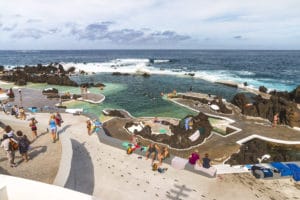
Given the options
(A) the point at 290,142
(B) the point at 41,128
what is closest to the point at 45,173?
(B) the point at 41,128

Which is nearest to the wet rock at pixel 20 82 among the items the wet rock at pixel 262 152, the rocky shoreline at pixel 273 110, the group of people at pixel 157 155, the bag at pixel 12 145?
the rocky shoreline at pixel 273 110

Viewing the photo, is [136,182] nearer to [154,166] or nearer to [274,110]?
[154,166]

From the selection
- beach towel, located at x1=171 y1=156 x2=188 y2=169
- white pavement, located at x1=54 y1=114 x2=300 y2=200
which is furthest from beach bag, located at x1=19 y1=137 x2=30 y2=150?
beach towel, located at x1=171 y1=156 x2=188 y2=169

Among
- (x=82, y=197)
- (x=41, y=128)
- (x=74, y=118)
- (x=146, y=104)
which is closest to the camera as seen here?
(x=82, y=197)

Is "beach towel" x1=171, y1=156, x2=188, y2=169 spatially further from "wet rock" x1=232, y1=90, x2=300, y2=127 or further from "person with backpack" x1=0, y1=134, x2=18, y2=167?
"wet rock" x1=232, y1=90, x2=300, y2=127

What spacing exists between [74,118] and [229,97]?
94.3 ft

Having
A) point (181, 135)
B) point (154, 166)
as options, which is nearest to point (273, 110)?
point (181, 135)

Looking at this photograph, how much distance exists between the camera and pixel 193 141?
66.2 ft

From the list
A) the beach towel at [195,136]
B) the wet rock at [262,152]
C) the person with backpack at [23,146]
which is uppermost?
the person with backpack at [23,146]

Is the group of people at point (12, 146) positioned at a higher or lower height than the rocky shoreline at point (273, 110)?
higher

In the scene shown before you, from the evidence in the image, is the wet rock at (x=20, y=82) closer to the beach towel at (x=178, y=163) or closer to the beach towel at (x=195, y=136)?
the beach towel at (x=195, y=136)

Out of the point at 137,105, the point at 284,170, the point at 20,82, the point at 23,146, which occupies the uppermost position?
the point at 23,146

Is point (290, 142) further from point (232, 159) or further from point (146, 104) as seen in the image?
point (146, 104)

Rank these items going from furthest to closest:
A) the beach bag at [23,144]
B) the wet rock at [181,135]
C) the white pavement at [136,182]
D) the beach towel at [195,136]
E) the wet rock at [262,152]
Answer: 1. the beach towel at [195,136]
2. the wet rock at [181,135]
3. the wet rock at [262,152]
4. the white pavement at [136,182]
5. the beach bag at [23,144]
